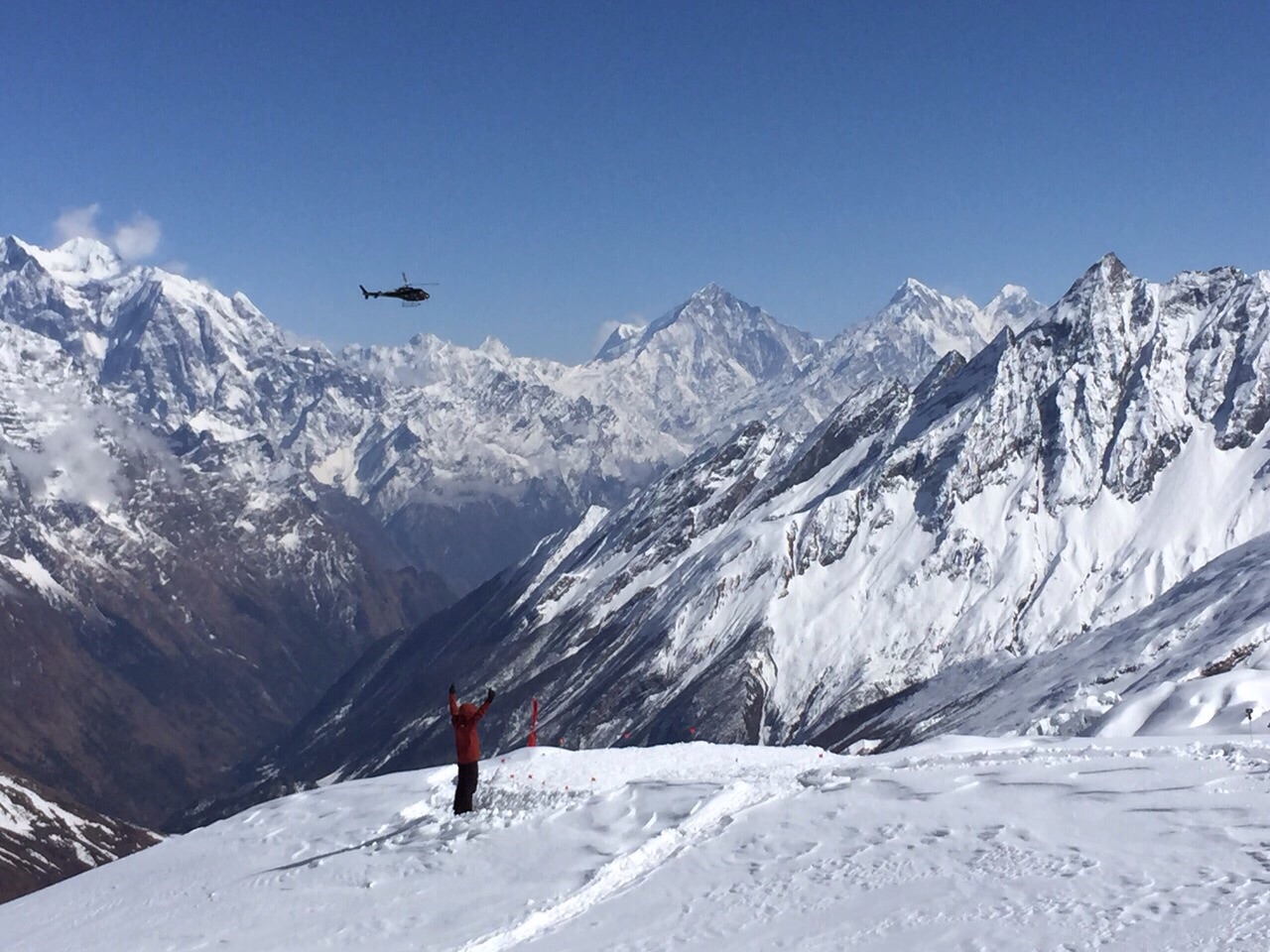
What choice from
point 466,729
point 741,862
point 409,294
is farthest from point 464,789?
point 409,294

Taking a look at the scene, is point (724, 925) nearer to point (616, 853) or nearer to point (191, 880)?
point (616, 853)

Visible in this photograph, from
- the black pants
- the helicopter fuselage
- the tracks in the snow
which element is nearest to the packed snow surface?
the tracks in the snow

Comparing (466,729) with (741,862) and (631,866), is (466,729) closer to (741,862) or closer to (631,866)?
(631,866)

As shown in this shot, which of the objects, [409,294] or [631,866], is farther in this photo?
[409,294]

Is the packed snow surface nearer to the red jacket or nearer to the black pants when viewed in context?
the black pants

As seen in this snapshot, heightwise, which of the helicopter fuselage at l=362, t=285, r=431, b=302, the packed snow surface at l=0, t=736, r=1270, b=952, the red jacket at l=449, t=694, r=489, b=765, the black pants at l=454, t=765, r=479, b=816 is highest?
the helicopter fuselage at l=362, t=285, r=431, b=302

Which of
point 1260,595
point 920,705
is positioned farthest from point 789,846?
point 920,705
